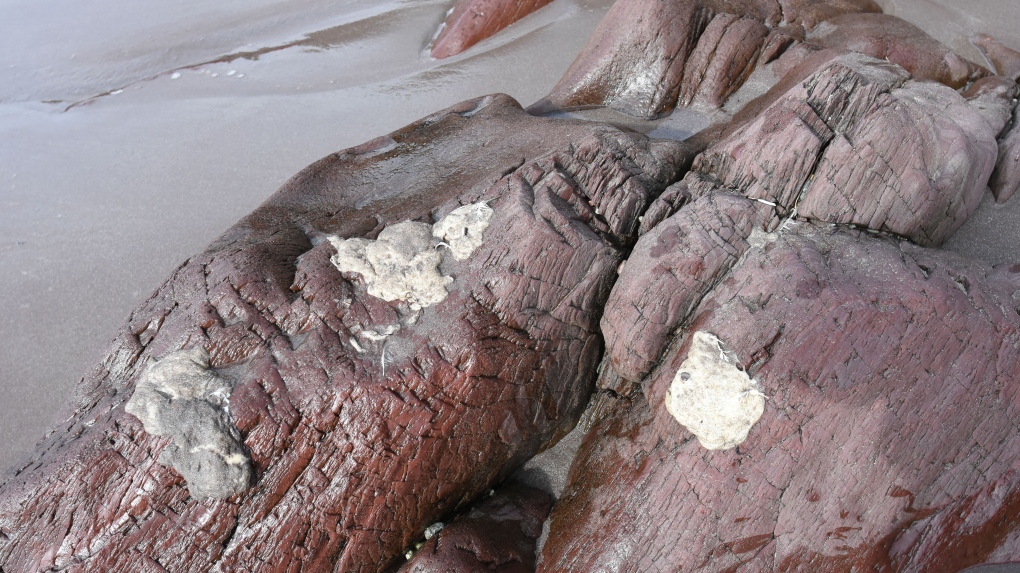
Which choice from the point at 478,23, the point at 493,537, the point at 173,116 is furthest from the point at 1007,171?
the point at 173,116

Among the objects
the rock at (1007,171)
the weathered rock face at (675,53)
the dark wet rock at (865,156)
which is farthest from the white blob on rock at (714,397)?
the weathered rock face at (675,53)

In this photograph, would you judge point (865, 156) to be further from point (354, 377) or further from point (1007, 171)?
point (354, 377)

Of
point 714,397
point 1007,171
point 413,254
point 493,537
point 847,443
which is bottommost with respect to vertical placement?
point 493,537

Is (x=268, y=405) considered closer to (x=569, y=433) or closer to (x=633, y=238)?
(x=569, y=433)

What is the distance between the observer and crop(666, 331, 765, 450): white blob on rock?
261 cm

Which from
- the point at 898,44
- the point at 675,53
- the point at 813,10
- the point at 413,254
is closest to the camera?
the point at 413,254

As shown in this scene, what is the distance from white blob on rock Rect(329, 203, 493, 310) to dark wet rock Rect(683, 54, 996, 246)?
1112 mm

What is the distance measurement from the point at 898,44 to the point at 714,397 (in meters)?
2.96

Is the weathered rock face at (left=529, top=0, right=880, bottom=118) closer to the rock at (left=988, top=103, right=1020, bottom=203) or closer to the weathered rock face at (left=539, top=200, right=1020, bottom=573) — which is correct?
the rock at (left=988, top=103, right=1020, bottom=203)

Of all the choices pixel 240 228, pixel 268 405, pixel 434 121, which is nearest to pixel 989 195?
pixel 434 121

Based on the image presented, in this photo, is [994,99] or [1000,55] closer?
[994,99]

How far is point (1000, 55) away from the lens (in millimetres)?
4375

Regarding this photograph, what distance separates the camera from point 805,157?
299 centimetres

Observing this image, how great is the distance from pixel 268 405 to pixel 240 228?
1.18 metres
